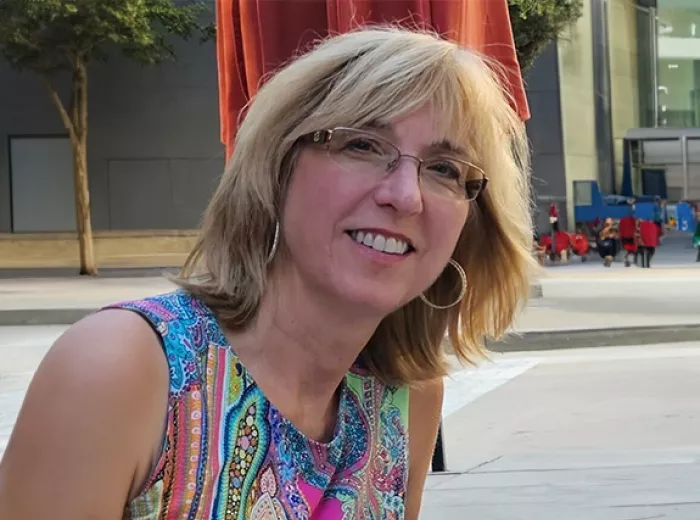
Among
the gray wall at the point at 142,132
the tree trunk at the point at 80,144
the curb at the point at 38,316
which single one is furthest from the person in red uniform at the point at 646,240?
the tree trunk at the point at 80,144

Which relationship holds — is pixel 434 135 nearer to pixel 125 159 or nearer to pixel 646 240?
pixel 646 240

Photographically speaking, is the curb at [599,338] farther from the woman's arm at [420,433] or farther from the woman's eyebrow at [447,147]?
the woman's eyebrow at [447,147]

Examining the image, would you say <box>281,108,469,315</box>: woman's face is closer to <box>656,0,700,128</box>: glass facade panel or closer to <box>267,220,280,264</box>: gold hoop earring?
<box>267,220,280,264</box>: gold hoop earring

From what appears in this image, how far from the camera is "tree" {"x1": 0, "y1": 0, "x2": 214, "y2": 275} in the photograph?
1927 cm

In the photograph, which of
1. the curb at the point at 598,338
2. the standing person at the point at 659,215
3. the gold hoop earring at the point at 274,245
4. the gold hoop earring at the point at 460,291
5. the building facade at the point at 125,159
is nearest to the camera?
the gold hoop earring at the point at 274,245

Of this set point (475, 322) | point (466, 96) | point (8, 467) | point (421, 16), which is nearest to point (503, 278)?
point (475, 322)

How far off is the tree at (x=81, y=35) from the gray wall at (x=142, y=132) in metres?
2.71

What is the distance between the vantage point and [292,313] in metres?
1.73

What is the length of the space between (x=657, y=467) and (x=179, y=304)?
13.0ft

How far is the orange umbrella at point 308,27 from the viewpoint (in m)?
3.66

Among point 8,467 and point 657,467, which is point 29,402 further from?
point 657,467

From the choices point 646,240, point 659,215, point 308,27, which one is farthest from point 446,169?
point 659,215

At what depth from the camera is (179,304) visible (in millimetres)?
1654

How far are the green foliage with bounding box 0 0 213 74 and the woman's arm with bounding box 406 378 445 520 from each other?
18207 millimetres
